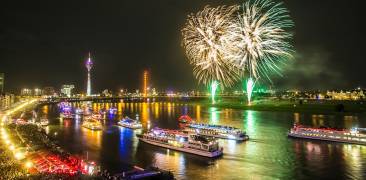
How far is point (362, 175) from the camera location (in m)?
27.6

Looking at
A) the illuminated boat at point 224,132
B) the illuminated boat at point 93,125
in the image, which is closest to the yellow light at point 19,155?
the illuminated boat at point 224,132

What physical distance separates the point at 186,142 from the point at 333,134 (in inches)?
766

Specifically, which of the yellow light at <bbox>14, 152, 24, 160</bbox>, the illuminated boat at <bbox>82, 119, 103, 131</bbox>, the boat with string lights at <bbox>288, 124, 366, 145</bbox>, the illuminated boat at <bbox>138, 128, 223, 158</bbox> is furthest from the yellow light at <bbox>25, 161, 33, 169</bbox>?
the boat with string lights at <bbox>288, 124, 366, 145</bbox>

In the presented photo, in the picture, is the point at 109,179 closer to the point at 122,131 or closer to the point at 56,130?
the point at 122,131

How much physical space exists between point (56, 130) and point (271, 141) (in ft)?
115

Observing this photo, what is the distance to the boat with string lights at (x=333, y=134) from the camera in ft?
135

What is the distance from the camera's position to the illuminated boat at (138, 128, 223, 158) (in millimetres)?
34684

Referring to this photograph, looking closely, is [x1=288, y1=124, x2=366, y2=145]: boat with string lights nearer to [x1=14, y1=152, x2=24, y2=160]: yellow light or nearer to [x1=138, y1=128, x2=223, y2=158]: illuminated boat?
[x1=138, y1=128, x2=223, y2=158]: illuminated boat

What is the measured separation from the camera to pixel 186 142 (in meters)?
36.9

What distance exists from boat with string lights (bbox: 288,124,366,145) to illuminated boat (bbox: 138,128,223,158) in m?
14.0

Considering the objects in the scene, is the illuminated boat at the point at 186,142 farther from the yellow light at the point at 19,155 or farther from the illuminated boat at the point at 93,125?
the illuminated boat at the point at 93,125

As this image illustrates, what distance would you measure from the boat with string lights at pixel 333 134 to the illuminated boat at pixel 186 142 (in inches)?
550

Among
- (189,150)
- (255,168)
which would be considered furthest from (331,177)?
(189,150)

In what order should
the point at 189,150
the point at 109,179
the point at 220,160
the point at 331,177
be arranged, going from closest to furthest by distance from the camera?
the point at 109,179 → the point at 331,177 → the point at 220,160 → the point at 189,150
